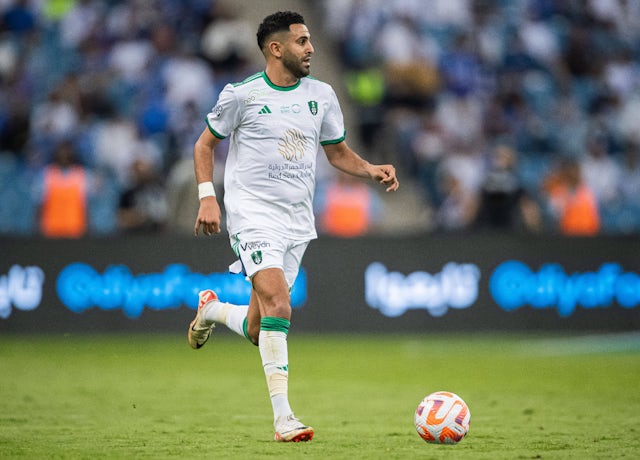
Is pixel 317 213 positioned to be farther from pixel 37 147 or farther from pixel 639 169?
pixel 639 169

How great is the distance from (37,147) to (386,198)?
5.61 metres

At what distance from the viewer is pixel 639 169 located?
20.0 metres

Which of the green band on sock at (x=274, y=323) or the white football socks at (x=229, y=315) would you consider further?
the white football socks at (x=229, y=315)

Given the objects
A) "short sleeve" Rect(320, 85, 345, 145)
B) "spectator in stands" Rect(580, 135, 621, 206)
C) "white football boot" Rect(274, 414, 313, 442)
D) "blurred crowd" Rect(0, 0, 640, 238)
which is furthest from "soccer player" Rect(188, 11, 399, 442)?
"spectator in stands" Rect(580, 135, 621, 206)

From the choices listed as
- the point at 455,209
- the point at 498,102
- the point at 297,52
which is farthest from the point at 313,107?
the point at 498,102

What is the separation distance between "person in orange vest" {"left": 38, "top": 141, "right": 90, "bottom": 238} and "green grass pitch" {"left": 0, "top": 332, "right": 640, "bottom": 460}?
6.28ft

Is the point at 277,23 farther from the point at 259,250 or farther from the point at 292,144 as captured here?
the point at 259,250

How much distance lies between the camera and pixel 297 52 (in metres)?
7.93

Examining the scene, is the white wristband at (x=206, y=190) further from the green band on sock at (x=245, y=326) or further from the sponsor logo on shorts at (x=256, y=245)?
the green band on sock at (x=245, y=326)

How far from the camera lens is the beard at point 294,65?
7945 millimetres

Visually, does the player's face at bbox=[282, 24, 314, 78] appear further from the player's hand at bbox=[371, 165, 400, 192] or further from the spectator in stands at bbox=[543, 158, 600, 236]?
the spectator in stands at bbox=[543, 158, 600, 236]

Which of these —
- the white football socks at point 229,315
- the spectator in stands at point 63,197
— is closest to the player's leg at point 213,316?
the white football socks at point 229,315

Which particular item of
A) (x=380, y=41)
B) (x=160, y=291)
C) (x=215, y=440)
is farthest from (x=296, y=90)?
(x=380, y=41)

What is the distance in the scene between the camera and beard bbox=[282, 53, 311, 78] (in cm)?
795
